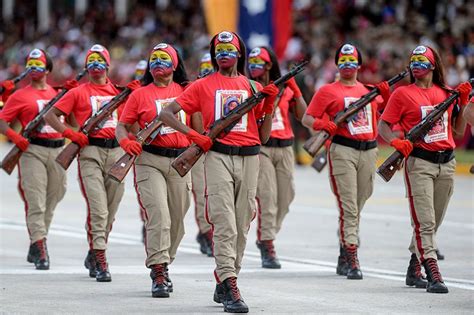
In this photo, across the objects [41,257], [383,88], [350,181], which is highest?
[383,88]

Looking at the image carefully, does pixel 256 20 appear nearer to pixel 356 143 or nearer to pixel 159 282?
pixel 356 143

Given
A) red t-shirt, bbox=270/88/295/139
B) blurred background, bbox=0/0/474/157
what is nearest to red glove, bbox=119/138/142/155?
red t-shirt, bbox=270/88/295/139

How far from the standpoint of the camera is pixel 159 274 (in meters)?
12.0

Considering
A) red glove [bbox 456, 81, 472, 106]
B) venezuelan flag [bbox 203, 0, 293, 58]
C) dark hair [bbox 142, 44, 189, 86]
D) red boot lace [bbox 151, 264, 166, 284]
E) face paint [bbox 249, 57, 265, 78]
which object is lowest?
red boot lace [bbox 151, 264, 166, 284]

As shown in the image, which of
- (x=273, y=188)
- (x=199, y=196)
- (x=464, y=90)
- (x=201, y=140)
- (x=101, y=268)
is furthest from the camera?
(x=199, y=196)

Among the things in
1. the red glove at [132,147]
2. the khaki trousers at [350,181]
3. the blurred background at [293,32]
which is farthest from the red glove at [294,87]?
the blurred background at [293,32]

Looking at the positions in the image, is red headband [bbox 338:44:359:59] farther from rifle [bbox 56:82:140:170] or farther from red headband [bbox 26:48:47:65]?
red headband [bbox 26:48:47:65]

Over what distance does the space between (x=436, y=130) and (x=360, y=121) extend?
51.2 inches

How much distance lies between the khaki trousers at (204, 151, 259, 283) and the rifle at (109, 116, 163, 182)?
29.9 inches

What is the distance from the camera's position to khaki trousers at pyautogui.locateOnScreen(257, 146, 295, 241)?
48.4ft

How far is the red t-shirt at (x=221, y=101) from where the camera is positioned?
1147 cm

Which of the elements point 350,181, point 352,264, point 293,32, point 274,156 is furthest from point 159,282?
point 293,32

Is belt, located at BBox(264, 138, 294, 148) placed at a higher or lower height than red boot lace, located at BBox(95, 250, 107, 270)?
higher

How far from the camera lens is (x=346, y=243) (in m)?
13.7
